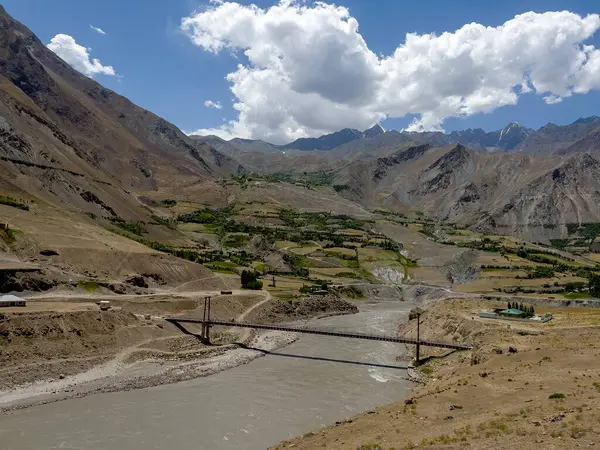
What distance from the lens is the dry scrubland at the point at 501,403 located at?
2428 centimetres

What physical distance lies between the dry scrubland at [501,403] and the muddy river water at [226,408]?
5989 mm

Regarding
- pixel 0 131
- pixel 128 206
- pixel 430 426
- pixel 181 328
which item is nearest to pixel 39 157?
pixel 0 131

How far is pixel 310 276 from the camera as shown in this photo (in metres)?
151

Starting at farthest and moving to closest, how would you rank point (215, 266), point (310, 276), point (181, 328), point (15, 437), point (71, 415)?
1. point (310, 276)
2. point (215, 266)
3. point (181, 328)
4. point (71, 415)
5. point (15, 437)

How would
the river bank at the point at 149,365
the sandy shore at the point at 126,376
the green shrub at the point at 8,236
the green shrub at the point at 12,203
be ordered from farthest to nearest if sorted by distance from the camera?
the green shrub at the point at 12,203 < the green shrub at the point at 8,236 < the river bank at the point at 149,365 < the sandy shore at the point at 126,376

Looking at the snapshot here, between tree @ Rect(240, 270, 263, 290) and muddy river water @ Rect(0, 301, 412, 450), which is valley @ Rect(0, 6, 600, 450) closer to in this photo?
muddy river water @ Rect(0, 301, 412, 450)

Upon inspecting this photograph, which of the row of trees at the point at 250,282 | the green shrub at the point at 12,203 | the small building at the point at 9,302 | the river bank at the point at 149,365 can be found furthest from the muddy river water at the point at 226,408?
the green shrub at the point at 12,203

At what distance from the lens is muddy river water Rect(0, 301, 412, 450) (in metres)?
37.8

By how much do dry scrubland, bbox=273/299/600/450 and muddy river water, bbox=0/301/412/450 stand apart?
19.6ft

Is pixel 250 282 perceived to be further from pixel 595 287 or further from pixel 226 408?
pixel 595 287

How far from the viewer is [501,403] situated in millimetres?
33031

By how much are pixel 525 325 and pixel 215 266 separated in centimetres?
8237

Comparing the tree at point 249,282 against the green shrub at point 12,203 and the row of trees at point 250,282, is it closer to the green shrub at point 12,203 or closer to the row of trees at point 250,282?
the row of trees at point 250,282

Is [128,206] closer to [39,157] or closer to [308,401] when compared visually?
[39,157]
